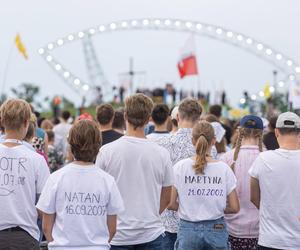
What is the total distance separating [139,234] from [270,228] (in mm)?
1148

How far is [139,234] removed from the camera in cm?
677

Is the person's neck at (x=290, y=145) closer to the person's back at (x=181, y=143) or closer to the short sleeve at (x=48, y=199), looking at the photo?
the person's back at (x=181, y=143)

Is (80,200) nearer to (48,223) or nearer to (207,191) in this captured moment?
(48,223)

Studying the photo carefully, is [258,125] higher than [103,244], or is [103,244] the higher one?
[258,125]

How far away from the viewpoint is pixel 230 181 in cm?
741

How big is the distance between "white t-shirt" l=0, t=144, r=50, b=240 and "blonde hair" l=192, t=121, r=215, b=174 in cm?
148

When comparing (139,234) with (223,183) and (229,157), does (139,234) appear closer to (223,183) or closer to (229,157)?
(223,183)

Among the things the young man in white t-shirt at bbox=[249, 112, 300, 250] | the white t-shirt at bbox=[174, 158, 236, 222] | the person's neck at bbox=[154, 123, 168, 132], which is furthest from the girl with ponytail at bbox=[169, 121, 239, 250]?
the person's neck at bbox=[154, 123, 168, 132]

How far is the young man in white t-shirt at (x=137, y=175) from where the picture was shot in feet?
22.2

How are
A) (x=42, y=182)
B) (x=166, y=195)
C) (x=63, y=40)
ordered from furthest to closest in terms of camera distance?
(x=63, y=40), (x=166, y=195), (x=42, y=182)

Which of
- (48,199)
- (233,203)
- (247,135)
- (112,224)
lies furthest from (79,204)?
(247,135)

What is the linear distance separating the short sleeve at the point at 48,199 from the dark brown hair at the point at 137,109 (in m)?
1.05

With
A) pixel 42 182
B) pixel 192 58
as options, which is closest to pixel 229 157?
pixel 42 182

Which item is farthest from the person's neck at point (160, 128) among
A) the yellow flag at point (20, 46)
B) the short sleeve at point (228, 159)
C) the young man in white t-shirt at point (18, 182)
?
the yellow flag at point (20, 46)
